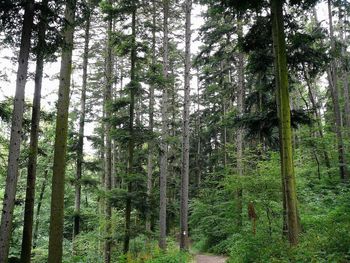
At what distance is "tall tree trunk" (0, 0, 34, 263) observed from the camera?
733 cm

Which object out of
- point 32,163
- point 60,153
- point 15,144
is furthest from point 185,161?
point 15,144

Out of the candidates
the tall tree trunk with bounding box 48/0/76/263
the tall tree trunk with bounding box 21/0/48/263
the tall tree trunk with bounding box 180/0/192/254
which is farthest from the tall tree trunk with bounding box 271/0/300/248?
the tall tree trunk with bounding box 180/0/192/254

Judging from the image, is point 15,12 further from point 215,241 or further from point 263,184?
point 215,241

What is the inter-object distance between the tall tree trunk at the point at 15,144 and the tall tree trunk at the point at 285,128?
240 inches

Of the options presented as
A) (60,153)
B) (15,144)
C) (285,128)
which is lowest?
(60,153)

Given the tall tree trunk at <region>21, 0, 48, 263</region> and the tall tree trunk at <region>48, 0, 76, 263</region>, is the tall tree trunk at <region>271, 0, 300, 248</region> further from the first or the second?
the tall tree trunk at <region>21, 0, 48, 263</region>

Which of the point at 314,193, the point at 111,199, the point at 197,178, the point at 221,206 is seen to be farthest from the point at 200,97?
the point at 111,199

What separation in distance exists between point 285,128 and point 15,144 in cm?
637

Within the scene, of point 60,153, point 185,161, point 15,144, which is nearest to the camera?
point 15,144

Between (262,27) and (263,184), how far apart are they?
17.0 ft

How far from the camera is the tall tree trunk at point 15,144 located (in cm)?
733

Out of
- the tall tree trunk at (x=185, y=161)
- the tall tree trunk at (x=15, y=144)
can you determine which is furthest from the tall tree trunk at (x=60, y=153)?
the tall tree trunk at (x=185, y=161)

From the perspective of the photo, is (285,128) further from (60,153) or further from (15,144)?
(15,144)

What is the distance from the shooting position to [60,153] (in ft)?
28.5
